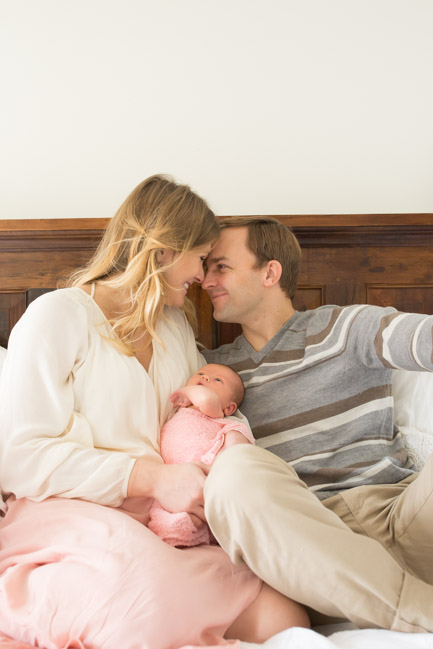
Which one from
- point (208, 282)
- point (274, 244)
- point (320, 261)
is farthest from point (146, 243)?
point (320, 261)

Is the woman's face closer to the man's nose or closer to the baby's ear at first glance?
the man's nose

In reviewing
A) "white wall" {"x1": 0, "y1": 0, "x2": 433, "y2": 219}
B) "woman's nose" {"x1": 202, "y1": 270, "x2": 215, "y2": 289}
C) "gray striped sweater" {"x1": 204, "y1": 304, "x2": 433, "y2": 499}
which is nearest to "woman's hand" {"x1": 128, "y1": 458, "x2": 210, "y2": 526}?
"gray striped sweater" {"x1": 204, "y1": 304, "x2": 433, "y2": 499}

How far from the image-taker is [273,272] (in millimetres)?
1723

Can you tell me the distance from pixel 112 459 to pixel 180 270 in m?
0.52

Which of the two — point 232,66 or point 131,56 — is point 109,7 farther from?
point 232,66

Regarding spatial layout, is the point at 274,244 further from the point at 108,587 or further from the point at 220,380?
the point at 108,587

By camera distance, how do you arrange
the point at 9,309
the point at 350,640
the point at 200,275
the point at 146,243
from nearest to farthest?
the point at 350,640 → the point at 146,243 → the point at 200,275 → the point at 9,309

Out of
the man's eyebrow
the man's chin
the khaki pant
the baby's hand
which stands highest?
the man's eyebrow

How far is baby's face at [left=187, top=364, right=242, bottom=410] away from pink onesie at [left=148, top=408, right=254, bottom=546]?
76 mm

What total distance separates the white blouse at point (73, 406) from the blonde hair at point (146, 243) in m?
0.08

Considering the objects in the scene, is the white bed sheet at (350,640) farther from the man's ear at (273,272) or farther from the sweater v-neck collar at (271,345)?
the man's ear at (273,272)

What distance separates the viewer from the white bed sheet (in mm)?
917

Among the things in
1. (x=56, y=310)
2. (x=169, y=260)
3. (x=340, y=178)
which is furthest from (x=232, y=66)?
(x=56, y=310)

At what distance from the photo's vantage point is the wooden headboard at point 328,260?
1.85m
